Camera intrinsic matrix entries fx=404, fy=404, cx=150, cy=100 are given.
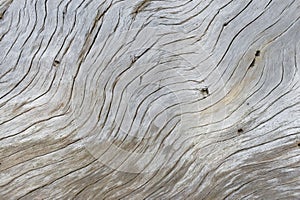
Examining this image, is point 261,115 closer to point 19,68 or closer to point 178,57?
point 178,57

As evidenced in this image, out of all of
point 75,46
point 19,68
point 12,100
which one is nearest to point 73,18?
point 75,46

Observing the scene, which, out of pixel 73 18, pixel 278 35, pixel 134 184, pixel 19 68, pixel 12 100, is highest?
pixel 278 35

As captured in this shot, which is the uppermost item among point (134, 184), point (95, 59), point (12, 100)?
point (95, 59)

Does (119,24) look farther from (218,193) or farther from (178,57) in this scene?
(218,193)

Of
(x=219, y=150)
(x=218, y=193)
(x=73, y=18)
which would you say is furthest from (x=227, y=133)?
(x=73, y=18)

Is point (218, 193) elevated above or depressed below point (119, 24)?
below

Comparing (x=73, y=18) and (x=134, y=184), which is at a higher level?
(x=73, y=18)
